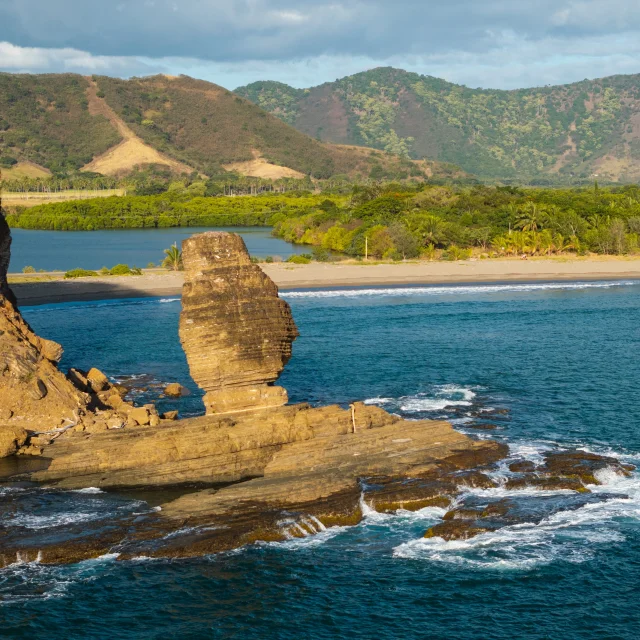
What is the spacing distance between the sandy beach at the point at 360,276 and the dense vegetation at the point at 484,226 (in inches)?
229

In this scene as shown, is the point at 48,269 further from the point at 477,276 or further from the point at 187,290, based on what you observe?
the point at 187,290

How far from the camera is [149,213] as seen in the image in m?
184

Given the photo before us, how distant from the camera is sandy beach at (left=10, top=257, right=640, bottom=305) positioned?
3088 inches

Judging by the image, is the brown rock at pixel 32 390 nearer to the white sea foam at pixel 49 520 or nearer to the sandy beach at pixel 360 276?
the white sea foam at pixel 49 520

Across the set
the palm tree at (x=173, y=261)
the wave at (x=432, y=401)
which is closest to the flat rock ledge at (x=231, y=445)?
the wave at (x=432, y=401)

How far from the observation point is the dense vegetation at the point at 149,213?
178 meters

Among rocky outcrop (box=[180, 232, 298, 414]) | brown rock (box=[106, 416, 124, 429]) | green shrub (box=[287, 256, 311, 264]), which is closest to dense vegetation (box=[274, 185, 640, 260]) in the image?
green shrub (box=[287, 256, 311, 264])

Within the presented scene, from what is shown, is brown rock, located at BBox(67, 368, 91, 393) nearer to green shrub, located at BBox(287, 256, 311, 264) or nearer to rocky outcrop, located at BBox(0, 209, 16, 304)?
rocky outcrop, located at BBox(0, 209, 16, 304)

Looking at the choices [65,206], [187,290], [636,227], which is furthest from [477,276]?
[65,206]

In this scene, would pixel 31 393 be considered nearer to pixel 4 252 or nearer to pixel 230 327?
pixel 230 327

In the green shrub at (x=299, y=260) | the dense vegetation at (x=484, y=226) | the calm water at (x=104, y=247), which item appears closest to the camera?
the green shrub at (x=299, y=260)

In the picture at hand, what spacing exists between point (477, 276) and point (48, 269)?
47.7 meters

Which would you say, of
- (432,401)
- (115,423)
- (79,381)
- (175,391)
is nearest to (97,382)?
(79,381)

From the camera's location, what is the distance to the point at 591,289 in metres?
80.3
